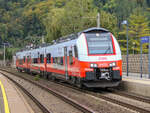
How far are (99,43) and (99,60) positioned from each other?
1.09 metres

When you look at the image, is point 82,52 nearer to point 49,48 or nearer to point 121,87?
point 121,87

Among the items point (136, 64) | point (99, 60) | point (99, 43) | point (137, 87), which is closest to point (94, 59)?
point (99, 60)

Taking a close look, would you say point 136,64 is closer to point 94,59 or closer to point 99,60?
point 99,60

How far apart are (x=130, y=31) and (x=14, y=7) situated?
11123 cm

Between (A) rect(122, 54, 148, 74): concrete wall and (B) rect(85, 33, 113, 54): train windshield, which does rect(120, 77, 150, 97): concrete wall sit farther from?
(A) rect(122, 54, 148, 74): concrete wall

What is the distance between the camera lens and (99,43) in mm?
15742

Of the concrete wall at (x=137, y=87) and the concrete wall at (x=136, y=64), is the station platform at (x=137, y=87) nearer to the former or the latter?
the concrete wall at (x=137, y=87)

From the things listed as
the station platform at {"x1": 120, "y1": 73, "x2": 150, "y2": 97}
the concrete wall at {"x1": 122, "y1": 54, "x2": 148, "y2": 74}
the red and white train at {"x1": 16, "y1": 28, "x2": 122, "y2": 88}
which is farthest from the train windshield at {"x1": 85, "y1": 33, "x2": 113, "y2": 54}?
the concrete wall at {"x1": 122, "y1": 54, "x2": 148, "y2": 74}

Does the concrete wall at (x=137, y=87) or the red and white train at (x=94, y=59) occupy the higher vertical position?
the red and white train at (x=94, y=59)

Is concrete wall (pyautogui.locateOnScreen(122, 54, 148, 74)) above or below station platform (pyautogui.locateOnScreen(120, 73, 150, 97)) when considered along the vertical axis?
above

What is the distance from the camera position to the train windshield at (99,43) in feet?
50.9

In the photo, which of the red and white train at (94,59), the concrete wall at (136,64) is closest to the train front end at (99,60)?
the red and white train at (94,59)

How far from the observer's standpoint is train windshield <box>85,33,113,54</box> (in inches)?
610

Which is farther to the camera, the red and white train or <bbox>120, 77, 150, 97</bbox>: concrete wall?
the red and white train
